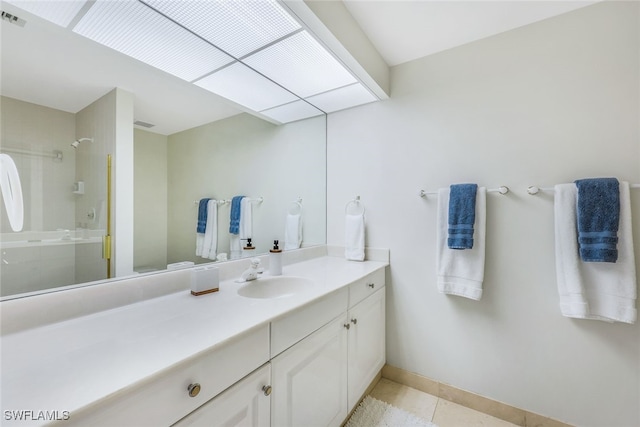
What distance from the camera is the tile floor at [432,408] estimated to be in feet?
4.98

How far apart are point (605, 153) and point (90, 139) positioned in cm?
240

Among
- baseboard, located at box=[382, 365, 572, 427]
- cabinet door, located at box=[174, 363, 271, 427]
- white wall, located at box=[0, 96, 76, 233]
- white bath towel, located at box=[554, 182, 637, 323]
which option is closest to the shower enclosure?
white wall, located at box=[0, 96, 76, 233]

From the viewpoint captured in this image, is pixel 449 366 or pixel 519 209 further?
pixel 449 366

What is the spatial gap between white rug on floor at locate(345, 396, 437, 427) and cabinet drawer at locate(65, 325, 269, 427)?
3.28ft

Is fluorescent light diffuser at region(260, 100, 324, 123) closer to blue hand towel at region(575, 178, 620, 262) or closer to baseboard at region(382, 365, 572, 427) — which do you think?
blue hand towel at region(575, 178, 620, 262)

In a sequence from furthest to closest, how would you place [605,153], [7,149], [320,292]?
1. [605,153]
2. [320,292]
3. [7,149]

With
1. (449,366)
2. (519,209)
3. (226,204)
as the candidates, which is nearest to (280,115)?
(226,204)

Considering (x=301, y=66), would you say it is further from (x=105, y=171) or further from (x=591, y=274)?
(x=591, y=274)

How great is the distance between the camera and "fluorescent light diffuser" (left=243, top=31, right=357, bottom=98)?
1381mm

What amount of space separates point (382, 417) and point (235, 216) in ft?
4.89

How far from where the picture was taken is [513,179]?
5.04 ft

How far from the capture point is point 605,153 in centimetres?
133

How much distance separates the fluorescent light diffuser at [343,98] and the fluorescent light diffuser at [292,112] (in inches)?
2.8

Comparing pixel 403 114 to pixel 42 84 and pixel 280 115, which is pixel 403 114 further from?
pixel 42 84
